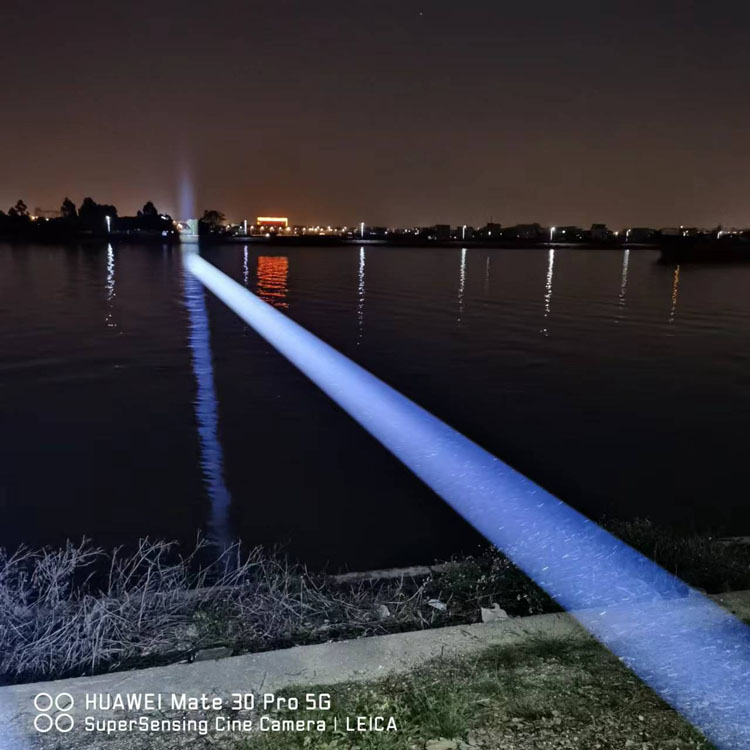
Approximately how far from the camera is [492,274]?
47562 mm

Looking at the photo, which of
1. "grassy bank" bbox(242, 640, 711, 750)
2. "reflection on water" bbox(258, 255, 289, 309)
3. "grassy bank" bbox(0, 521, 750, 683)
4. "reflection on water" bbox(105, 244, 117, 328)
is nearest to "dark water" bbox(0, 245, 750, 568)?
"reflection on water" bbox(105, 244, 117, 328)

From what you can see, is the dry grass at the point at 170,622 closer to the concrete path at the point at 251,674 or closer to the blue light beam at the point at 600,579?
the concrete path at the point at 251,674

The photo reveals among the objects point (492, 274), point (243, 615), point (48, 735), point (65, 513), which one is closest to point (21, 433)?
point (65, 513)

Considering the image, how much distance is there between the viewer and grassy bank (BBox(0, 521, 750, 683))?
3.60 meters

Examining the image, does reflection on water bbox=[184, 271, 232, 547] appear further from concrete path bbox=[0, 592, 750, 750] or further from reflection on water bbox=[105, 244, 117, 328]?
concrete path bbox=[0, 592, 750, 750]

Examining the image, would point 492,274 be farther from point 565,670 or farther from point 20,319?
point 565,670

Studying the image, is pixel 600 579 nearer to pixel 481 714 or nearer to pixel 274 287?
pixel 481 714

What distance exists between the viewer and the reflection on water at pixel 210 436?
685 centimetres

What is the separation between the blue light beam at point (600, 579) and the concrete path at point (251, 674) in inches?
16.2

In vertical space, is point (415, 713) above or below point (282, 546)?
above

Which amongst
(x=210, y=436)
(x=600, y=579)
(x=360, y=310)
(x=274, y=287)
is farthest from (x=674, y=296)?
(x=600, y=579)

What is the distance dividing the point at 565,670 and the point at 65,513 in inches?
220

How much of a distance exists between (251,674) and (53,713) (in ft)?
2.89

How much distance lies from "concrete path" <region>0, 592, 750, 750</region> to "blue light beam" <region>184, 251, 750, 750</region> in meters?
0.41
